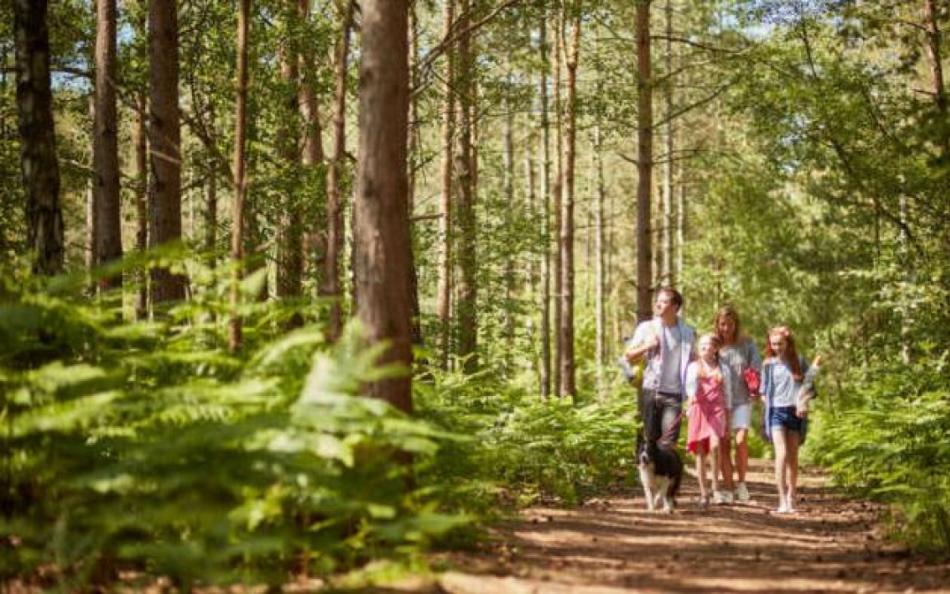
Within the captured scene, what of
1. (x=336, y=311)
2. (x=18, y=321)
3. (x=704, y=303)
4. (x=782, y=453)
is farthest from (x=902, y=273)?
(x=704, y=303)

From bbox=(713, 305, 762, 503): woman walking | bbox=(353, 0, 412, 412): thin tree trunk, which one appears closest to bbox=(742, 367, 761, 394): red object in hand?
bbox=(713, 305, 762, 503): woman walking

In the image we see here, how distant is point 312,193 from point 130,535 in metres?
9.41

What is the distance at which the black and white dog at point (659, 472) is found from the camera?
10.8m

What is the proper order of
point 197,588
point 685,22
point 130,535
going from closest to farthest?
1. point 197,588
2. point 130,535
3. point 685,22

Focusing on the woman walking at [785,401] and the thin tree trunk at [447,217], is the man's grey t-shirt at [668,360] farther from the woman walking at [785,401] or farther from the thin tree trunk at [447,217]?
the thin tree trunk at [447,217]

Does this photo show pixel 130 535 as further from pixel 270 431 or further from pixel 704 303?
pixel 704 303

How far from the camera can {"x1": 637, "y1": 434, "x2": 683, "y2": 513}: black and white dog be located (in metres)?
10.8

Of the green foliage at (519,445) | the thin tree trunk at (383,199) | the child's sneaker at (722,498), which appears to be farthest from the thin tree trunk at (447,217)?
the thin tree trunk at (383,199)

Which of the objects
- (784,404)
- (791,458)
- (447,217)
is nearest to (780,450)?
(791,458)

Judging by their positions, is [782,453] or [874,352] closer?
[782,453]

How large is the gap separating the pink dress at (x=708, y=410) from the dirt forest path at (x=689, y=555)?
78 centimetres

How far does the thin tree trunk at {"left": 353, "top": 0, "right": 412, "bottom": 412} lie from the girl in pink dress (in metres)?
4.89

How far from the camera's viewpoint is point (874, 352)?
688 inches

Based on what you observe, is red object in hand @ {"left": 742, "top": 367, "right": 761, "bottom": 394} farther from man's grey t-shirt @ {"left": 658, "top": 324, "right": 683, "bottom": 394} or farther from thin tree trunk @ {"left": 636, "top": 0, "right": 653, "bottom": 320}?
thin tree trunk @ {"left": 636, "top": 0, "right": 653, "bottom": 320}
